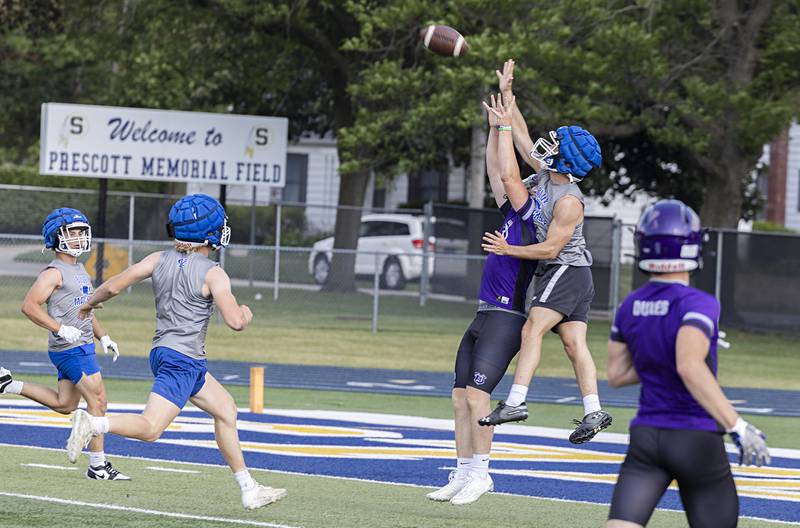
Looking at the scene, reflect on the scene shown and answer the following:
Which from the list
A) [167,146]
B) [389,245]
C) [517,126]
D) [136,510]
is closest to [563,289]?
[517,126]

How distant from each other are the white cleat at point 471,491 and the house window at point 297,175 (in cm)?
4747

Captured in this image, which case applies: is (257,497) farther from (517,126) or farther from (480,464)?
(517,126)

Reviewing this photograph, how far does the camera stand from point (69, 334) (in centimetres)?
912

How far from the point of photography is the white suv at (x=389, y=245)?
1136 inches

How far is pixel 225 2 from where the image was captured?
28281 mm

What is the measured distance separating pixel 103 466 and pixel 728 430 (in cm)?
512

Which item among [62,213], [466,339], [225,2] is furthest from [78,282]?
[225,2]

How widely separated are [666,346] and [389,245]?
28213 mm

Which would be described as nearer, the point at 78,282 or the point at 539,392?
the point at 78,282

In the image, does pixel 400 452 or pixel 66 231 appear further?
pixel 400 452

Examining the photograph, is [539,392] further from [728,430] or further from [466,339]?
[728,430]

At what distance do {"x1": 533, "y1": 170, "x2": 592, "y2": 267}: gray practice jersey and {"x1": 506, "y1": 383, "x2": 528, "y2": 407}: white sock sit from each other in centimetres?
77

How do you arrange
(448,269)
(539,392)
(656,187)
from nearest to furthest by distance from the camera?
1. (539,392)
2. (448,269)
3. (656,187)

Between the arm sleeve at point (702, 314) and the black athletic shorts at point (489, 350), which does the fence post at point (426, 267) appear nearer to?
the black athletic shorts at point (489, 350)
